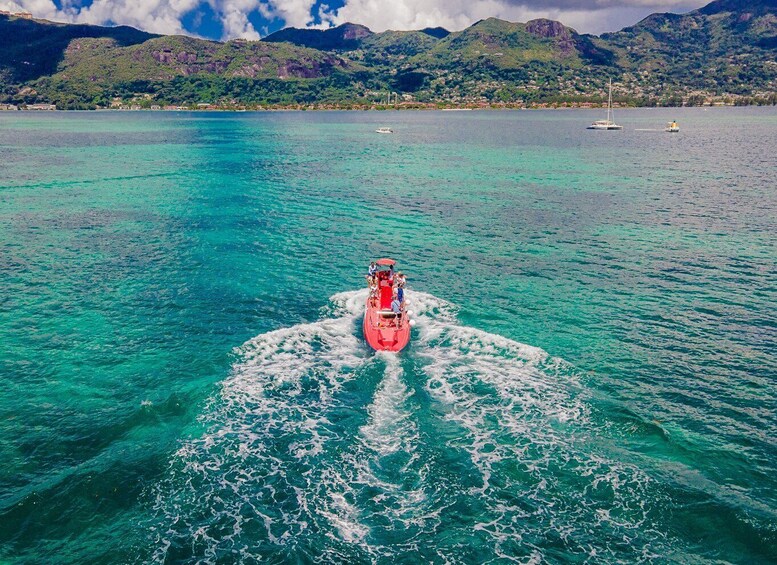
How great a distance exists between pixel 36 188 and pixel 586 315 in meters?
96.7

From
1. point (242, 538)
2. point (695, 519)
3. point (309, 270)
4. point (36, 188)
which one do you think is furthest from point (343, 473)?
point (36, 188)

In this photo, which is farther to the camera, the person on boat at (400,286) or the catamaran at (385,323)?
the person on boat at (400,286)

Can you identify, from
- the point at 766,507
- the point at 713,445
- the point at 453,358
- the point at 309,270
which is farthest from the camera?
the point at 309,270

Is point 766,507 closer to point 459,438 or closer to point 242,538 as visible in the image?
point 459,438

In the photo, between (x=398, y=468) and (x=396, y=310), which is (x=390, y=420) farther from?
(x=396, y=310)

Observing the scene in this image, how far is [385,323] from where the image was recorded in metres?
39.7

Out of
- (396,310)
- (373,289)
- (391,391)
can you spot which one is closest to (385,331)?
(396,310)

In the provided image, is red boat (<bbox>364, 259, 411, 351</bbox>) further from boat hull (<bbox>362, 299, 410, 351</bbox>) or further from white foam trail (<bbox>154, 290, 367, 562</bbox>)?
white foam trail (<bbox>154, 290, 367, 562</bbox>)

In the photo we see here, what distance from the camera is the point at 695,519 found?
2397 cm

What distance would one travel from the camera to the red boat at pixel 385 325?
3900cm

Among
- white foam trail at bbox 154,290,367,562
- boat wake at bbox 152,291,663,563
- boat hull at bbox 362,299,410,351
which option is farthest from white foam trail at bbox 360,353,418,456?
boat hull at bbox 362,299,410,351

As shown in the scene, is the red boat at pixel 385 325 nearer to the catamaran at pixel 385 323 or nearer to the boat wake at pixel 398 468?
the catamaran at pixel 385 323

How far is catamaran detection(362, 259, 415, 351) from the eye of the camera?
1535 inches


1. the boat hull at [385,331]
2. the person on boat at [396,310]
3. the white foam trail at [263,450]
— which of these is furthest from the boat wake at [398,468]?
the person on boat at [396,310]
